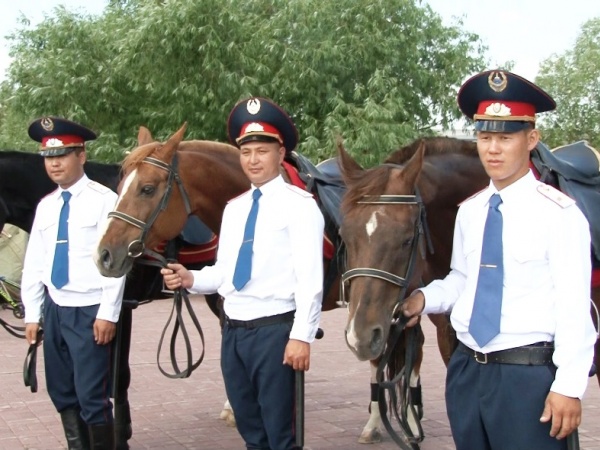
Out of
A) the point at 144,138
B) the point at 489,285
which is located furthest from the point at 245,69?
the point at 489,285

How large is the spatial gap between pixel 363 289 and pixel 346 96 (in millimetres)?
14121

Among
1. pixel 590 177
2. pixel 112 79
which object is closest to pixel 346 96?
pixel 112 79

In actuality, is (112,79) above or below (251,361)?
above

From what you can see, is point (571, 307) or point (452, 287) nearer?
point (571, 307)

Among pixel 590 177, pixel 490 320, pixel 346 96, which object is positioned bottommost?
pixel 490 320

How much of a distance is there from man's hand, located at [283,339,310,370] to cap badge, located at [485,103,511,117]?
1254 mm

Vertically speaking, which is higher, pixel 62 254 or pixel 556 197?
pixel 556 197

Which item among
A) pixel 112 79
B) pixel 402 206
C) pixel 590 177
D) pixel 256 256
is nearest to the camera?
pixel 402 206

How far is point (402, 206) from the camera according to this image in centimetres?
318

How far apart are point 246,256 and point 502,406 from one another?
1.33m

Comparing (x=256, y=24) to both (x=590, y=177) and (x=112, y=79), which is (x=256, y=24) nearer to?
(x=112, y=79)

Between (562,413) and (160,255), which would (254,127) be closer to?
(160,255)

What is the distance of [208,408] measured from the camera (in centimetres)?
641

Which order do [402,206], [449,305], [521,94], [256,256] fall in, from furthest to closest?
[256,256], [402,206], [449,305], [521,94]
